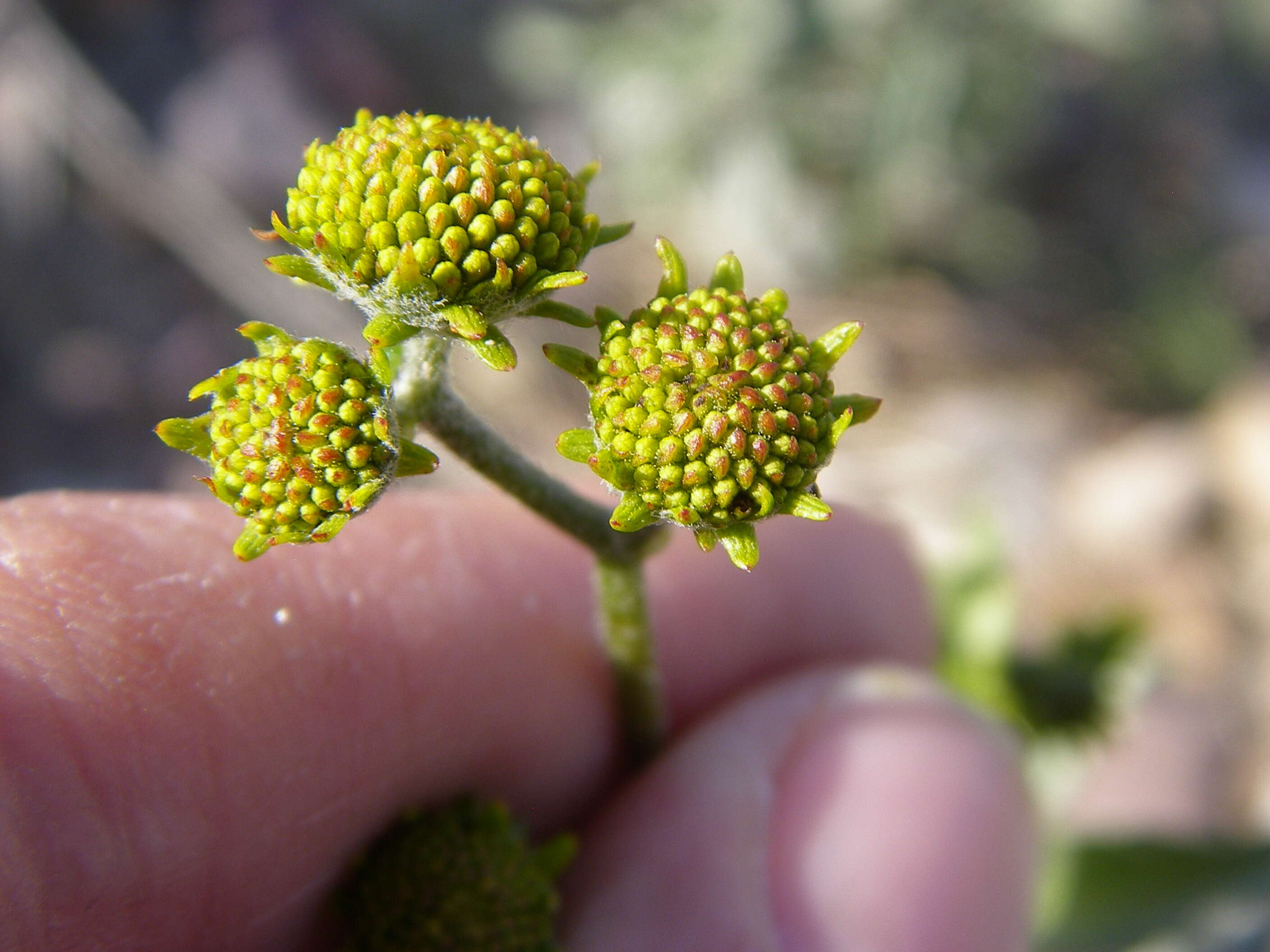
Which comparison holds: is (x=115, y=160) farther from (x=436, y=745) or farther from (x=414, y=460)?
(x=414, y=460)

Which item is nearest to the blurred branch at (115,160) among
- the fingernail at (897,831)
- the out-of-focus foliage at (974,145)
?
the out-of-focus foliage at (974,145)

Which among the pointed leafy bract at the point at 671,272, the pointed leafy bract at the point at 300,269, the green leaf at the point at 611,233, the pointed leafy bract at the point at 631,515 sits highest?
the pointed leafy bract at the point at 300,269

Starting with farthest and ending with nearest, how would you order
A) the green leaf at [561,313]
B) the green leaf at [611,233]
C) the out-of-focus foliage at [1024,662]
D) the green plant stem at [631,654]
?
the out-of-focus foliage at [1024,662]
the green plant stem at [631,654]
the green leaf at [611,233]
the green leaf at [561,313]

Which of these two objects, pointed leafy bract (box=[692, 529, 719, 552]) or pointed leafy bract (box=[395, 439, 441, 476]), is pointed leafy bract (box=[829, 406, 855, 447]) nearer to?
pointed leafy bract (box=[692, 529, 719, 552])

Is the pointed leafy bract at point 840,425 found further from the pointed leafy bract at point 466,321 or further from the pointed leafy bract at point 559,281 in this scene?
the pointed leafy bract at point 466,321

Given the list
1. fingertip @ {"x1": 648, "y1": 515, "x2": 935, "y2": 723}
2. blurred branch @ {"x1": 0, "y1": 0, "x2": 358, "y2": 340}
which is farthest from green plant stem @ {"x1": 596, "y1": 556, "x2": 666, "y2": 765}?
blurred branch @ {"x1": 0, "y1": 0, "x2": 358, "y2": 340}

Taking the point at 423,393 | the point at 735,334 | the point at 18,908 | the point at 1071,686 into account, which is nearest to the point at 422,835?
the point at 18,908

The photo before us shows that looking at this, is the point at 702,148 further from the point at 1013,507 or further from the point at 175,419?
the point at 175,419
